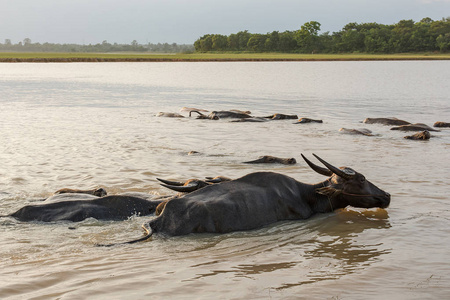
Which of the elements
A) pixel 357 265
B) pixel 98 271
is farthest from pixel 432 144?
pixel 98 271

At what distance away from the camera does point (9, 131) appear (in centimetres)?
1706

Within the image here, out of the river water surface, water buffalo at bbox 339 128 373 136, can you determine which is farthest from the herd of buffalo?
water buffalo at bbox 339 128 373 136

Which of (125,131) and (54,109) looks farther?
(54,109)

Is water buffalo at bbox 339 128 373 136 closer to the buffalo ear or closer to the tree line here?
the buffalo ear

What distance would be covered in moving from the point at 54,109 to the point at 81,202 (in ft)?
57.6

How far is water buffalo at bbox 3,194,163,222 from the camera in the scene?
759cm

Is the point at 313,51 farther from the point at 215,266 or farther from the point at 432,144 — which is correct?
the point at 215,266

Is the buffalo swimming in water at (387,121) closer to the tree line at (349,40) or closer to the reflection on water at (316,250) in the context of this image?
the reflection on water at (316,250)

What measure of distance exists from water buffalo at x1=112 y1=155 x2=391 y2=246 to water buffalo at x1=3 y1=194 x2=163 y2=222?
80 centimetres

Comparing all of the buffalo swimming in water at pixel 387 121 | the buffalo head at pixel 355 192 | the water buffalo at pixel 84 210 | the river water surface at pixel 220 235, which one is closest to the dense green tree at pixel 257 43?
the buffalo swimming in water at pixel 387 121

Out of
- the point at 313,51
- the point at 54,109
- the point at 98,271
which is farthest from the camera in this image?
the point at 313,51

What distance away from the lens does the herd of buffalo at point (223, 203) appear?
278 inches

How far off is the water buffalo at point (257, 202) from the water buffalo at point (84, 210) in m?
0.80

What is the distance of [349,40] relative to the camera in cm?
15575
